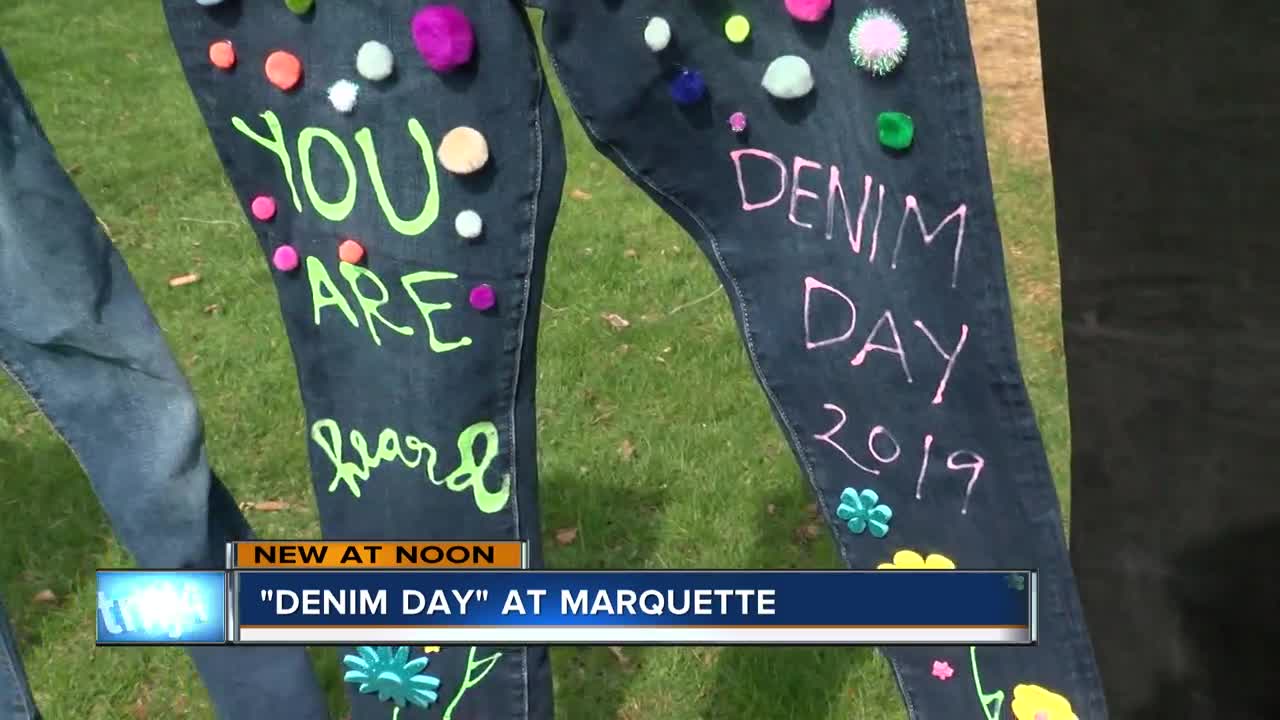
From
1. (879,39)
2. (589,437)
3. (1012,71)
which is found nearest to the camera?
(879,39)

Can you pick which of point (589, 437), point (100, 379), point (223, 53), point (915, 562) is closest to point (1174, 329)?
point (915, 562)

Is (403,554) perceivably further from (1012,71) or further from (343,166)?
(1012,71)

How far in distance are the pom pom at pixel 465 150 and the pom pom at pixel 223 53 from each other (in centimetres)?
20

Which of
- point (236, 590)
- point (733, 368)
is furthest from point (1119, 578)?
point (733, 368)

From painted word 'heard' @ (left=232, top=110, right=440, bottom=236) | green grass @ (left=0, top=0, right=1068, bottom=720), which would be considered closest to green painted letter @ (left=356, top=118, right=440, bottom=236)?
painted word 'heard' @ (left=232, top=110, right=440, bottom=236)

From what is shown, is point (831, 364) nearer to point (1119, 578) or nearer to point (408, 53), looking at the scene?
point (408, 53)

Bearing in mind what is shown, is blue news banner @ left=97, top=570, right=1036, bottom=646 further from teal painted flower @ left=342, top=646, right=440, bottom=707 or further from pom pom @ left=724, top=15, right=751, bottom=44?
pom pom @ left=724, top=15, right=751, bottom=44

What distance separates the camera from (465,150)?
1255 mm

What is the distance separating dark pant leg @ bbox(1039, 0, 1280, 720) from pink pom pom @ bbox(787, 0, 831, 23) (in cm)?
36

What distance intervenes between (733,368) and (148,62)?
2916 mm

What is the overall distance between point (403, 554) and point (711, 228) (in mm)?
447

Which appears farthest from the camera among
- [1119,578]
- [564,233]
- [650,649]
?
[564,233]

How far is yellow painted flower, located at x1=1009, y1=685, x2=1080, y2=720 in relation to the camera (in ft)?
4.24

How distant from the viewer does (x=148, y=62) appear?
16.3ft
